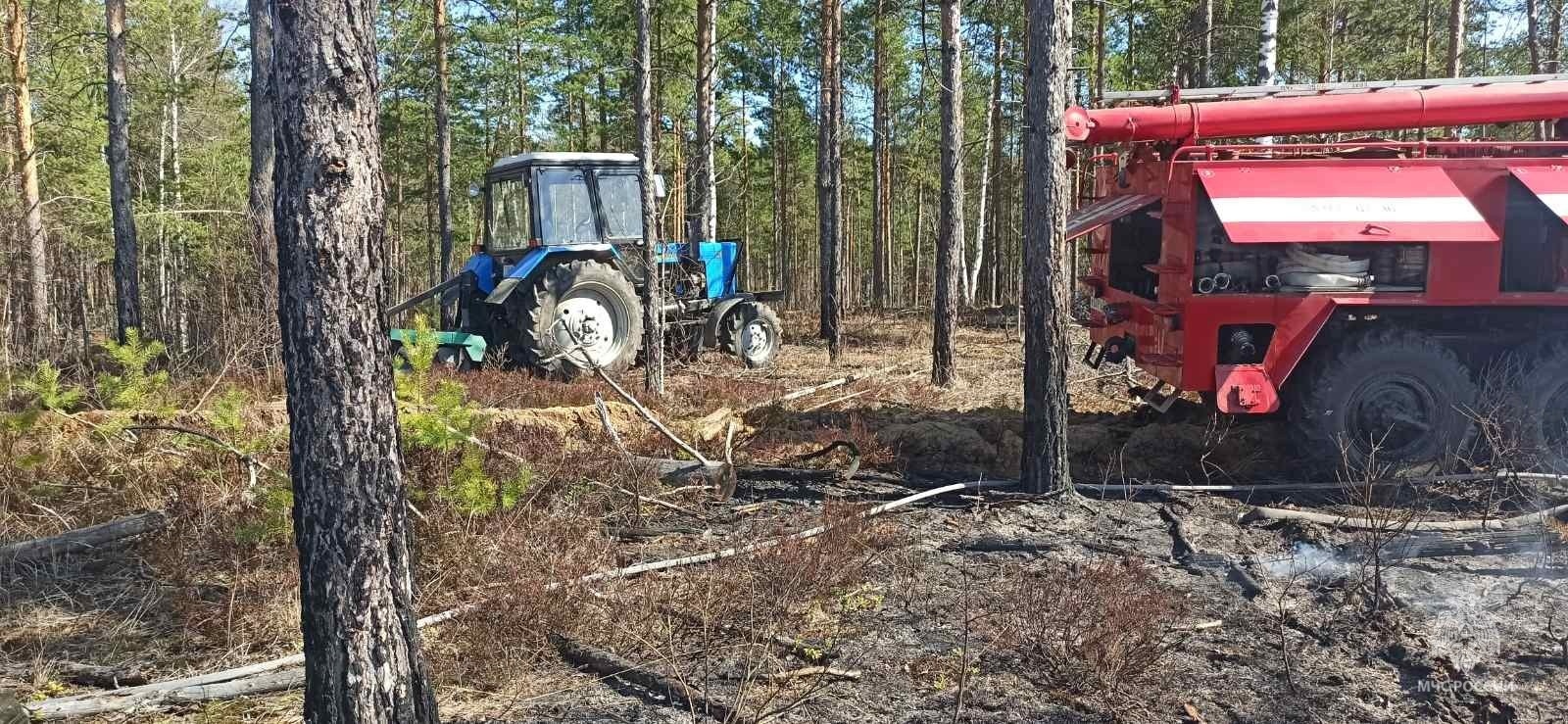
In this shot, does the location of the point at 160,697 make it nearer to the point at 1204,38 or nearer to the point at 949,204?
the point at 949,204

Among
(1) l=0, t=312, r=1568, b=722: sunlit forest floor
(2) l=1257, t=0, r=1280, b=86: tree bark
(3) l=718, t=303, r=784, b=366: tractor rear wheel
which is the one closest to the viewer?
(1) l=0, t=312, r=1568, b=722: sunlit forest floor

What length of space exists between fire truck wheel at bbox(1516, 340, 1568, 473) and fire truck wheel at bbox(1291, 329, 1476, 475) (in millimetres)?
341

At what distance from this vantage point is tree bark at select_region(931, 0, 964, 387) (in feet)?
35.2

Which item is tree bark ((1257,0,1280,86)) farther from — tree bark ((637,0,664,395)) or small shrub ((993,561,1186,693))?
small shrub ((993,561,1186,693))

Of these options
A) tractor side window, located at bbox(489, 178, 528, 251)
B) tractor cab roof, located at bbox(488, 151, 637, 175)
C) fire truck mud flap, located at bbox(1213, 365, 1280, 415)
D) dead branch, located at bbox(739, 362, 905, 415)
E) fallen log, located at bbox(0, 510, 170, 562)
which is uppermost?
tractor cab roof, located at bbox(488, 151, 637, 175)

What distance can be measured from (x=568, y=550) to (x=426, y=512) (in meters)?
0.82

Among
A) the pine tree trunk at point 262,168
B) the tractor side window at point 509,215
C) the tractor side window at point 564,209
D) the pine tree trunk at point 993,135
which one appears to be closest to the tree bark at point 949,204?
the tractor side window at point 564,209

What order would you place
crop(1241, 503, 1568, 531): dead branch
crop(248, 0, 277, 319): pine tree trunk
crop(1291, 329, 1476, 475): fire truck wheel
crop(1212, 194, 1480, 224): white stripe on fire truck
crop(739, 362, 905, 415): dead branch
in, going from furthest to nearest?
1. crop(739, 362, 905, 415): dead branch
2. crop(248, 0, 277, 319): pine tree trunk
3. crop(1291, 329, 1476, 475): fire truck wheel
4. crop(1212, 194, 1480, 224): white stripe on fire truck
5. crop(1241, 503, 1568, 531): dead branch

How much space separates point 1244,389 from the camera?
7094mm

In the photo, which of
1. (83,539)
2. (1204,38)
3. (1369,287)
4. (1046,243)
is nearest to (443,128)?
(1204,38)

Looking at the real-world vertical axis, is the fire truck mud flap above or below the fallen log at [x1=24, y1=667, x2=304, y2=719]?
above

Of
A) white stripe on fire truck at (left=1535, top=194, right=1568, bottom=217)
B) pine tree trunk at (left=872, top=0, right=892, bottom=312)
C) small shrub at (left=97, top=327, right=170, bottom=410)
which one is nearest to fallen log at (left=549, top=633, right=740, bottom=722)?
small shrub at (left=97, top=327, right=170, bottom=410)

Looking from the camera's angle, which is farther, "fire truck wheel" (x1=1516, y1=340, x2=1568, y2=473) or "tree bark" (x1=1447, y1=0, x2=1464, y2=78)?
"tree bark" (x1=1447, y1=0, x2=1464, y2=78)

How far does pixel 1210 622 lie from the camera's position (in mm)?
4703
